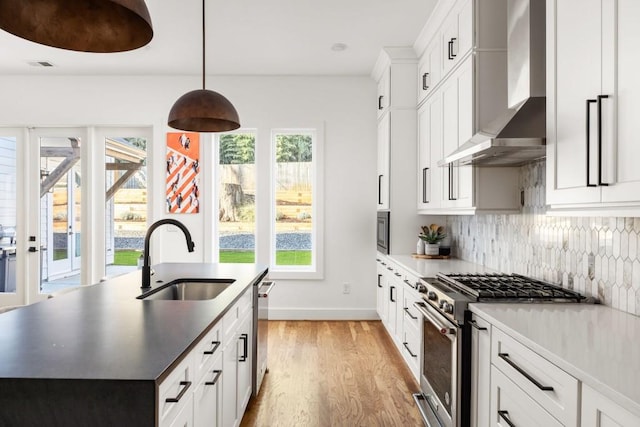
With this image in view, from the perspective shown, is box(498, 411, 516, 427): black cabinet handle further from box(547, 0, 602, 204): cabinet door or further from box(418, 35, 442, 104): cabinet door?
box(418, 35, 442, 104): cabinet door

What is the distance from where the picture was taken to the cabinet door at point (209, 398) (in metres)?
1.42

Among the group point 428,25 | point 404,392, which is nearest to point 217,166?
point 428,25

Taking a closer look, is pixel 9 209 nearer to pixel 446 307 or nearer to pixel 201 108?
pixel 201 108

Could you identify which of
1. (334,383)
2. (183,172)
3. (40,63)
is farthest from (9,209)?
(334,383)

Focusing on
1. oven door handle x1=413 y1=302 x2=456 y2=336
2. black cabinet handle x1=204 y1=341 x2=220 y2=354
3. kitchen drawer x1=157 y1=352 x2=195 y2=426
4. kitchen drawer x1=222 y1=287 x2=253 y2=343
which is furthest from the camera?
oven door handle x1=413 y1=302 x2=456 y2=336

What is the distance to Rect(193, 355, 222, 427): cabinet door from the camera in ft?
4.66

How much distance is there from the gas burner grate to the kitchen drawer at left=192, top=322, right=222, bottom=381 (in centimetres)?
122

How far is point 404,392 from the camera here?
113 inches

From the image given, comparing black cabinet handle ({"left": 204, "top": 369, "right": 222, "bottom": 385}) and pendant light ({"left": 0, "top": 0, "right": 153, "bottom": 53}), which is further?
black cabinet handle ({"left": 204, "top": 369, "right": 222, "bottom": 385})

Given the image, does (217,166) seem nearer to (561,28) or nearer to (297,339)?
(297,339)

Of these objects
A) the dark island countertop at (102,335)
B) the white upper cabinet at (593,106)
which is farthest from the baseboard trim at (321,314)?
the white upper cabinet at (593,106)

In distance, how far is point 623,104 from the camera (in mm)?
1303

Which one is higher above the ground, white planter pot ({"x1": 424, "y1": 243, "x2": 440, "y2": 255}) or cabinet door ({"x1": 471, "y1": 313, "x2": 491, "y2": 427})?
white planter pot ({"x1": 424, "y1": 243, "x2": 440, "y2": 255})

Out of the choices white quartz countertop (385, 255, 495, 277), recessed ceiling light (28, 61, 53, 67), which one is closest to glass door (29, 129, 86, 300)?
recessed ceiling light (28, 61, 53, 67)
